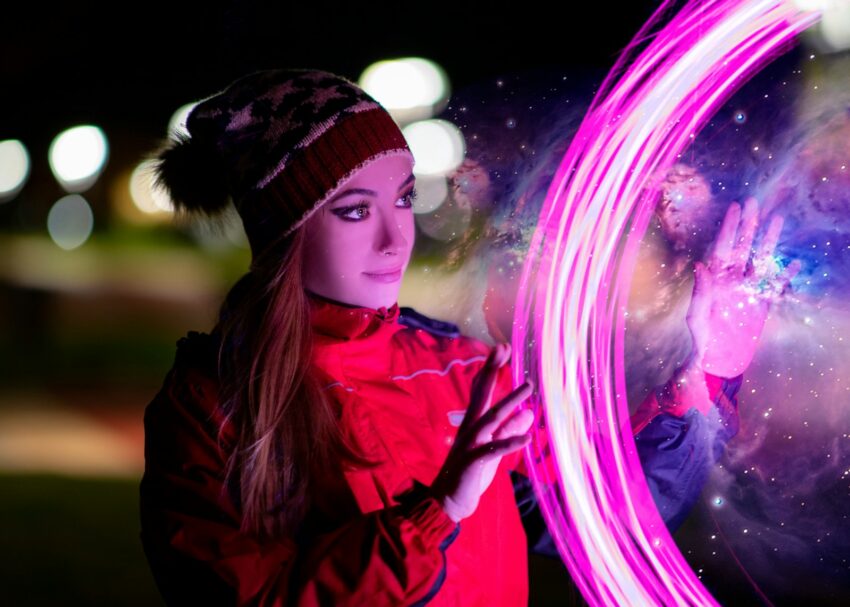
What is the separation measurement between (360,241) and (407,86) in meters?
0.86

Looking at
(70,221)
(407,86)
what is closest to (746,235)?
(407,86)

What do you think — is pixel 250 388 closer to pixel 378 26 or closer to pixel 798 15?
pixel 798 15

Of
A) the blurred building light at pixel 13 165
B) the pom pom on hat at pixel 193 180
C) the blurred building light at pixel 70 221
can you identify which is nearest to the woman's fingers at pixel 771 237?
the pom pom on hat at pixel 193 180

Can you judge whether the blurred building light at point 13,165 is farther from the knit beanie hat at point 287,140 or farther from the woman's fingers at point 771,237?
the woman's fingers at point 771,237

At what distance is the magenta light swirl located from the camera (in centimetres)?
191

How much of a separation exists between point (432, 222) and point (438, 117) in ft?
0.79

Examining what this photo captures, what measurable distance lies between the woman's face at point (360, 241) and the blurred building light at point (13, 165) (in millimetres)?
6721

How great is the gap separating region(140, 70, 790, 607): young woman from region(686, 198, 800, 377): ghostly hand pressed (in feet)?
0.04

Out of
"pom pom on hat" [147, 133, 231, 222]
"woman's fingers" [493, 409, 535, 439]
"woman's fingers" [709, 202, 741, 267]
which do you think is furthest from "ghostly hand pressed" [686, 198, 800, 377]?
"pom pom on hat" [147, 133, 231, 222]

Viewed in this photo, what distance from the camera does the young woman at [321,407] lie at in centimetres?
158

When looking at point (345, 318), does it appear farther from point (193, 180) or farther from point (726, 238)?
point (726, 238)

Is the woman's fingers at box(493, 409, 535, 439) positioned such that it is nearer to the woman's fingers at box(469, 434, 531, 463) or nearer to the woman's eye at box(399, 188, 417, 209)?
the woman's fingers at box(469, 434, 531, 463)

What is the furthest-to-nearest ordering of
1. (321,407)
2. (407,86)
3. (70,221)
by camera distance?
(70,221) → (407,86) → (321,407)

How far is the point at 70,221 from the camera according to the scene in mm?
13008
